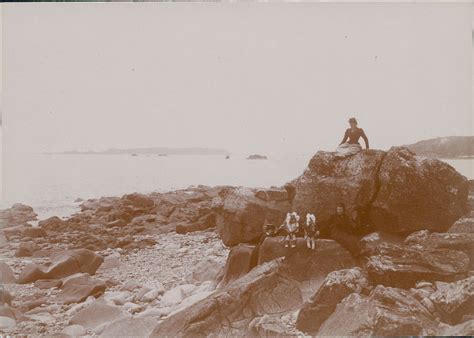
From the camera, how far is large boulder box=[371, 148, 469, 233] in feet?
14.2

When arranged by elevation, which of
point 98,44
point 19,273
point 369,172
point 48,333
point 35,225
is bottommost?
point 48,333

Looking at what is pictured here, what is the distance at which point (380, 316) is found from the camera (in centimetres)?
365

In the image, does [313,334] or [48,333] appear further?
[48,333]

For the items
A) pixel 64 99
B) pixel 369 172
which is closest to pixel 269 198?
pixel 369 172

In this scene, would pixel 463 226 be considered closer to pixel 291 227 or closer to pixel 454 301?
pixel 454 301

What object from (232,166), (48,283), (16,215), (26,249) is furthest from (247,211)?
(16,215)

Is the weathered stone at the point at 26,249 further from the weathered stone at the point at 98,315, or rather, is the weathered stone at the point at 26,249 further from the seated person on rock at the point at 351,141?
the seated person on rock at the point at 351,141

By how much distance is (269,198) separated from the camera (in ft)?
16.0

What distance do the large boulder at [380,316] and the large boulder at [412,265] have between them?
0.54 feet

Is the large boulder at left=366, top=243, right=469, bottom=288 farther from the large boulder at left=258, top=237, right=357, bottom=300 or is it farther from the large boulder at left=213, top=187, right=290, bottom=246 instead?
the large boulder at left=213, top=187, right=290, bottom=246

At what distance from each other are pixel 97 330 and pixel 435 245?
3414 mm

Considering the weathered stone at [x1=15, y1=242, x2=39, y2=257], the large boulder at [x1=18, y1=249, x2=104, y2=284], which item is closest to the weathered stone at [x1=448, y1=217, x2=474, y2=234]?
the large boulder at [x1=18, y1=249, x2=104, y2=284]

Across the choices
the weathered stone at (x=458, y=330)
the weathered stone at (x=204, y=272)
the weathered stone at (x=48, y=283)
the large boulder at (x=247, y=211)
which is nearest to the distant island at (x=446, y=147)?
the large boulder at (x=247, y=211)

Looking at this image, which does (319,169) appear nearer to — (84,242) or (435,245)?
(435,245)
